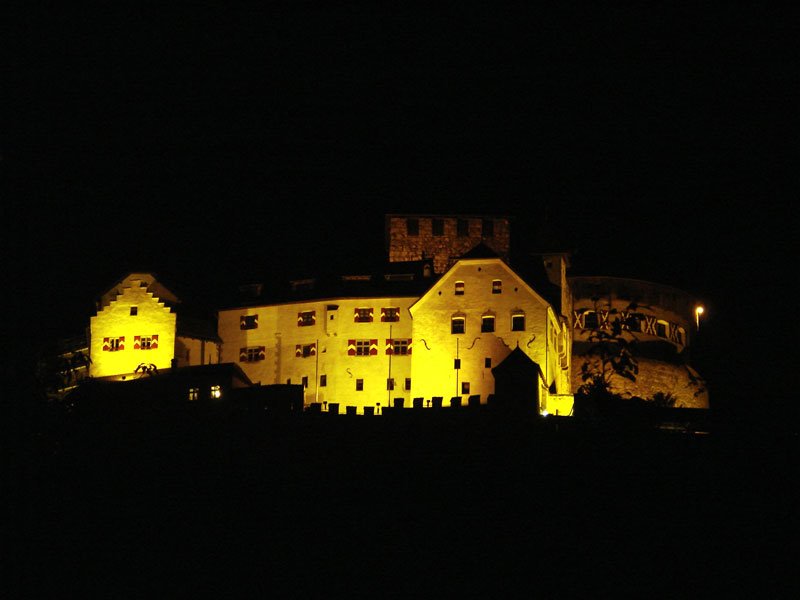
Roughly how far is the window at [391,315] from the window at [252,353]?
314 inches

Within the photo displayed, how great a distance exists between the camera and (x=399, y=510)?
41406 millimetres

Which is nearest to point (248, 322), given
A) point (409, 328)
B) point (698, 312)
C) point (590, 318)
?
point (409, 328)

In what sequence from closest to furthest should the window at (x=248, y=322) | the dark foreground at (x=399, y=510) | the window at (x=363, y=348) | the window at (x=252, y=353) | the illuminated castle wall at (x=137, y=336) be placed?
the dark foreground at (x=399, y=510) → the window at (x=363, y=348) → the illuminated castle wall at (x=137, y=336) → the window at (x=252, y=353) → the window at (x=248, y=322)

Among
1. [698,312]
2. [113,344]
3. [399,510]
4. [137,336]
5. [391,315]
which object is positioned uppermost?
[698,312]

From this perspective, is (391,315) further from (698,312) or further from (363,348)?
(698,312)

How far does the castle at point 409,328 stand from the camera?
62.6m

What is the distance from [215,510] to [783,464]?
21409 millimetres

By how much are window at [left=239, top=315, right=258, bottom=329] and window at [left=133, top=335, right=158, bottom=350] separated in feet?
18.0

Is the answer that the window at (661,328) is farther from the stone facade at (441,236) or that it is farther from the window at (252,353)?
the window at (252,353)

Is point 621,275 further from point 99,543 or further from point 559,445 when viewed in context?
point 99,543

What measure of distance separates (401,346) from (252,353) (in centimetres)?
981

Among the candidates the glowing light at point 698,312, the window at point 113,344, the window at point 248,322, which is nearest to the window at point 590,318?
the glowing light at point 698,312

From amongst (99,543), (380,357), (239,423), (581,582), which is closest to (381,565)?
(581,582)

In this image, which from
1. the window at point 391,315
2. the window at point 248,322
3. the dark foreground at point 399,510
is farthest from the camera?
the window at point 248,322
